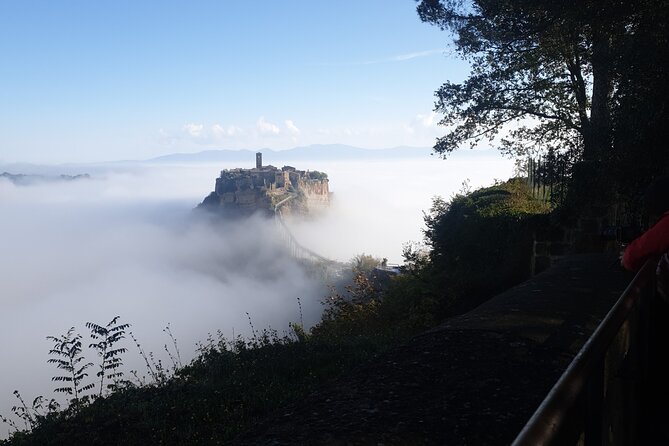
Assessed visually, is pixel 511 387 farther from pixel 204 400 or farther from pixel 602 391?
pixel 204 400

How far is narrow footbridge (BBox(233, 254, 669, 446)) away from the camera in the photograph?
5.03 feet

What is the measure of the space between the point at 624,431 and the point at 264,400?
4834 mm

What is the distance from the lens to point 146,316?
171m

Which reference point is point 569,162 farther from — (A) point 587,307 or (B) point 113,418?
(B) point 113,418

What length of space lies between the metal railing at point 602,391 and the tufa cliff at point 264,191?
143279mm

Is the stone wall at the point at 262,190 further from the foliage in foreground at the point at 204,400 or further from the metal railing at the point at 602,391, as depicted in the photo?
the metal railing at the point at 602,391

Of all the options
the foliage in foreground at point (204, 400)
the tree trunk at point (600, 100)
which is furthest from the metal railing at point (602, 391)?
the tree trunk at point (600, 100)

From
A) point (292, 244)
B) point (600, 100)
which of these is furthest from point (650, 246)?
point (292, 244)

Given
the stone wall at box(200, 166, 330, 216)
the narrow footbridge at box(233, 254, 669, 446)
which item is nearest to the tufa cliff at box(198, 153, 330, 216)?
the stone wall at box(200, 166, 330, 216)

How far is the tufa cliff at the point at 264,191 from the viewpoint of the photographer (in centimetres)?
15012

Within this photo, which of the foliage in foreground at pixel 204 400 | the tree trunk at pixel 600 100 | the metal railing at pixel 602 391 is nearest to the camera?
the metal railing at pixel 602 391

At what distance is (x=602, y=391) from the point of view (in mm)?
1605

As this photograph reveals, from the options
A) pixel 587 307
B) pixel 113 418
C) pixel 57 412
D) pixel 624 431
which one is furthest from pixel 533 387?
pixel 57 412

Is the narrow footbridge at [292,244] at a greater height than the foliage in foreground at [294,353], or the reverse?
the foliage in foreground at [294,353]
